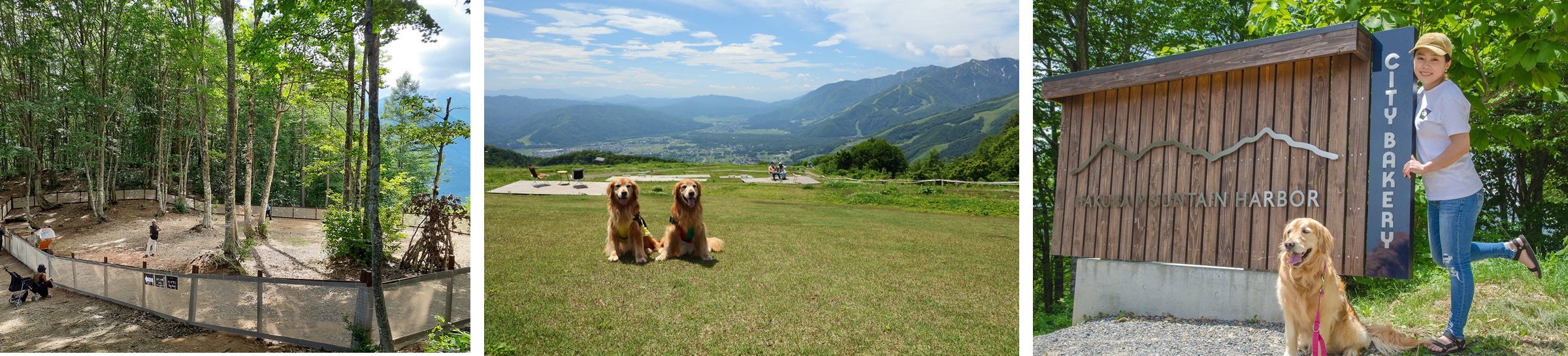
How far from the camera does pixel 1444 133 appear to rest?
261cm

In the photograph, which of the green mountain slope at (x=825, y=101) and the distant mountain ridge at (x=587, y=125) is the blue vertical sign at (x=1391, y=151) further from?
the distant mountain ridge at (x=587, y=125)

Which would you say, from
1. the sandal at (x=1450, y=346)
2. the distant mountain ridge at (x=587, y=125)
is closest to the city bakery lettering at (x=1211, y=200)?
the sandal at (x=1450, y=346)

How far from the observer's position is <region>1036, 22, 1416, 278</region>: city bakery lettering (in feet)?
9.00

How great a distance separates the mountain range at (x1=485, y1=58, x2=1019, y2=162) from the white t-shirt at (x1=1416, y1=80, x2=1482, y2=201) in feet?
10.2

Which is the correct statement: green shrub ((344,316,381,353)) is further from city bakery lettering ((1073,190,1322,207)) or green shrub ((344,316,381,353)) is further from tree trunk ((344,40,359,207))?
city bakery lettering ((1073,190,1322,207))

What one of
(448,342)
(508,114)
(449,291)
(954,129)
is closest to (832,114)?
(954,129)

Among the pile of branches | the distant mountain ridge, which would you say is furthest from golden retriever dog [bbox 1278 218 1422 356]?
the pile of branches

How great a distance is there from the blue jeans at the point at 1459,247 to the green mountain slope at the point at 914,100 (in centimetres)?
321

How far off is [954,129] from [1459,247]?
3624mm

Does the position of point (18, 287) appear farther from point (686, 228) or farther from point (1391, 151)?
point (1391, 151)

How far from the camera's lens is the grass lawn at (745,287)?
3.85 m

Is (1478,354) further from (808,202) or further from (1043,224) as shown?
(1043,224)

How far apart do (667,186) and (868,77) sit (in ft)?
6.45

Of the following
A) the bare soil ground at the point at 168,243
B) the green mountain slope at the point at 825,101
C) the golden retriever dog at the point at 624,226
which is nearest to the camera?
the golden retriever dog at the point at 624,226
